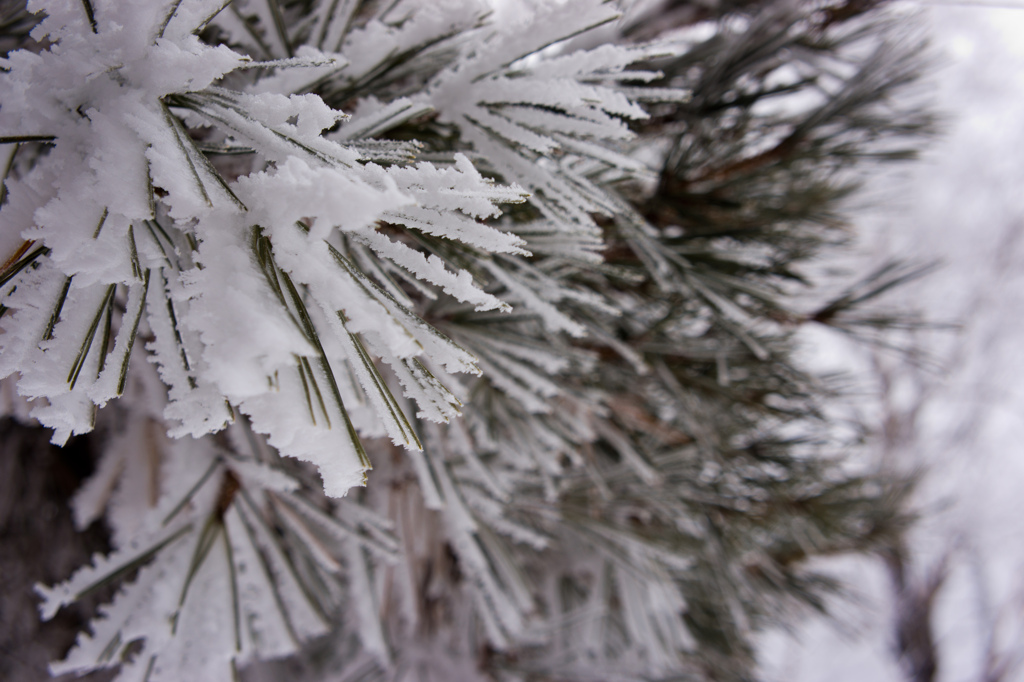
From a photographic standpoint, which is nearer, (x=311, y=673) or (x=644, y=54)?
(x=644, y=54)

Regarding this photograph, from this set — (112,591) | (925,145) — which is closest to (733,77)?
(925,145)

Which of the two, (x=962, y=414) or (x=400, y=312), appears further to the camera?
(x=962, y=414)

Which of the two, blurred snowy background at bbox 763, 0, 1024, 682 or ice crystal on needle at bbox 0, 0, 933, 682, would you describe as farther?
blurred snowy background at bbox 763, 0, 1024, 682

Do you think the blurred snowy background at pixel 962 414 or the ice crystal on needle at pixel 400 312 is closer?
the ice crystal on needle at pixel 400 312

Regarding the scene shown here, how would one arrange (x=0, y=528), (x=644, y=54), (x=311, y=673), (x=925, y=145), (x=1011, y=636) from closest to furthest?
1. (x=644, y=54)
2. (x=0, y=528)
3. (x=925, y=145)
4. (x=311, y=673)
5. (x=1011, y=636)

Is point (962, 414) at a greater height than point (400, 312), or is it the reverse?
point (400, 312)

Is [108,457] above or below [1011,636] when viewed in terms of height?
above

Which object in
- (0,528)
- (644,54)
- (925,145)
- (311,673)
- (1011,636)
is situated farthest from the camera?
(1011,636)

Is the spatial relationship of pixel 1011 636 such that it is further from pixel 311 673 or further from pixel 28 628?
pixel 28 628
